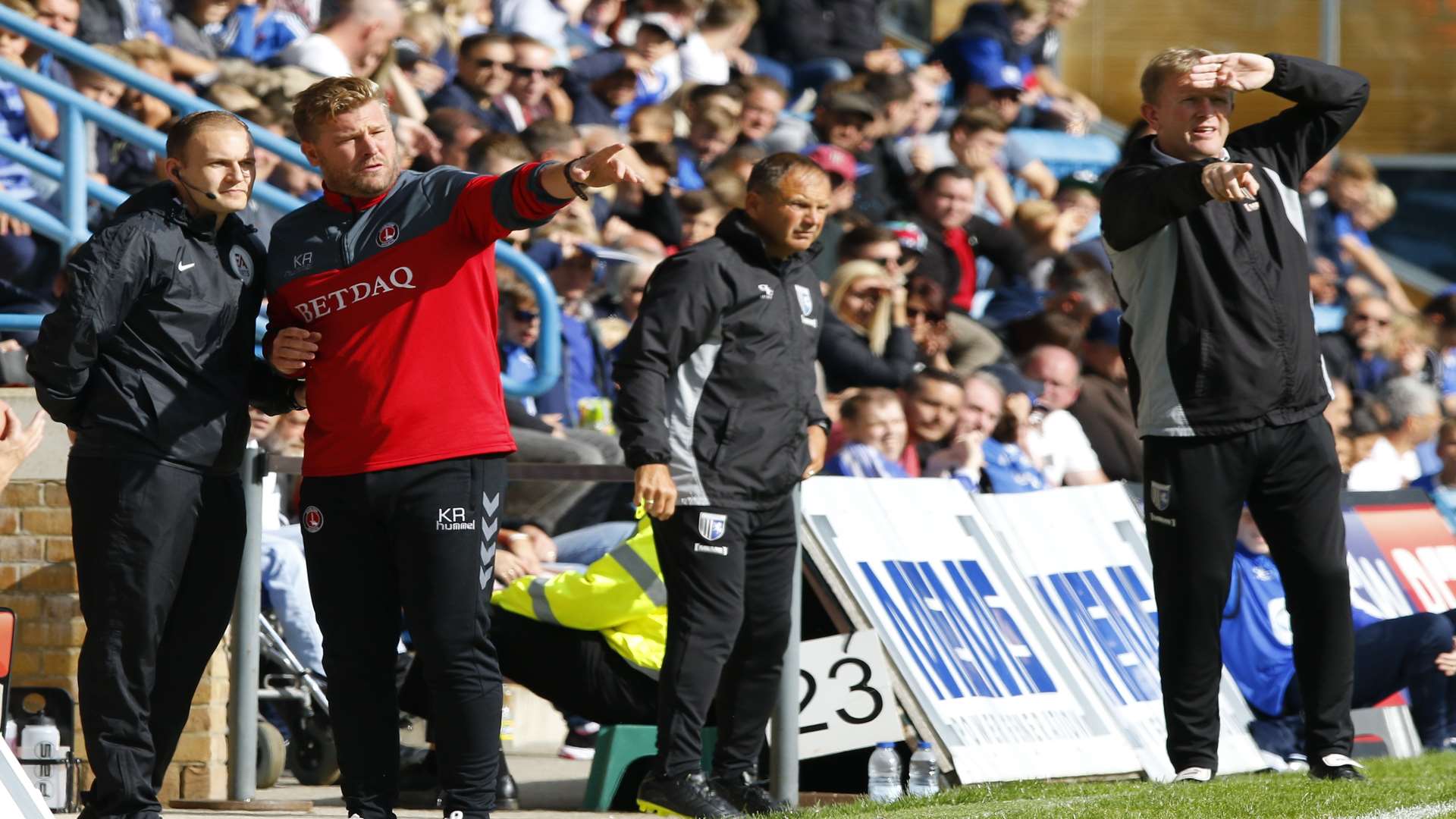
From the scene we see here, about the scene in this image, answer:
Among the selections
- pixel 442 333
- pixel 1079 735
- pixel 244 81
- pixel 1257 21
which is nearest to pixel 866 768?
pixel 1079 735

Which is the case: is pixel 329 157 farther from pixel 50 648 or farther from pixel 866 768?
pixel 866 768

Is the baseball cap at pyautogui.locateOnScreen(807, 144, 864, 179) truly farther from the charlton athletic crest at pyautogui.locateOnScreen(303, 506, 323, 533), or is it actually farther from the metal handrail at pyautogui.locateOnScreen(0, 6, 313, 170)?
the charlton athletic crest at pyautogui.locateOnScreen(303, 506, 323, 533)

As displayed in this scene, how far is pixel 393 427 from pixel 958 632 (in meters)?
2.74

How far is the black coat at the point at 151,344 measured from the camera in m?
4.78

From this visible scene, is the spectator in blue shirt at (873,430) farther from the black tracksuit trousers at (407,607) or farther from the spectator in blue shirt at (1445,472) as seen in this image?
the black tracksuit trousers at (407,607)

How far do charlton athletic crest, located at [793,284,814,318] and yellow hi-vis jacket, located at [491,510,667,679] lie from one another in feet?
3.17

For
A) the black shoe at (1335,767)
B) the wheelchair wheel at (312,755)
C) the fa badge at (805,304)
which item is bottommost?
the wheelchair wheel at (312,755)

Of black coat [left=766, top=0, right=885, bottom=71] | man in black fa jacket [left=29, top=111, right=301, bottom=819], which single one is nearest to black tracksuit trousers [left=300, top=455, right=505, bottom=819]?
man in black fa jacket [left=29, top=111, right=301, bottom=819]

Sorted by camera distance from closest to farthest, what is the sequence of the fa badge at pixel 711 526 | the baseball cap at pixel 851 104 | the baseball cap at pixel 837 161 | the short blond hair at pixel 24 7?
1. the fa badge at pixel 711 526
2. the short blond hair at pixel 24 7
3. the baseball cap at pixel 837 161
4. the baseball cap at pixel 851 104

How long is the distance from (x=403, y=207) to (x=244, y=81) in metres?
5.41

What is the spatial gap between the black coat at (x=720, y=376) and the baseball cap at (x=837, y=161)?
635cm

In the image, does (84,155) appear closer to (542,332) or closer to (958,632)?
(542,332)

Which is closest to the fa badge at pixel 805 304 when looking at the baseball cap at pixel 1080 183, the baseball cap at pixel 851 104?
the baseball cap at pixel 851 104

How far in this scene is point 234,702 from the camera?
20.6 feet
